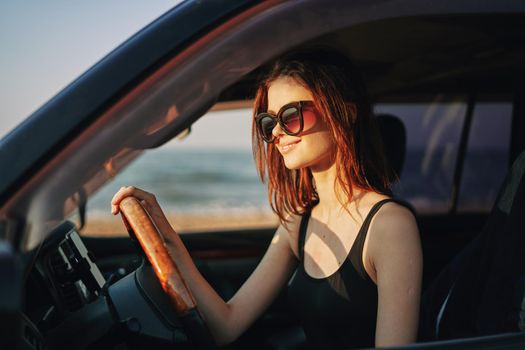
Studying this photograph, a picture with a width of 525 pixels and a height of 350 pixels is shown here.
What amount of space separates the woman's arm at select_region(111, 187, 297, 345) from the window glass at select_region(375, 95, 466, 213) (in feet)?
6.84

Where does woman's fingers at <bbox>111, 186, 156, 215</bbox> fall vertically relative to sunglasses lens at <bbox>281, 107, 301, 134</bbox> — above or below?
below

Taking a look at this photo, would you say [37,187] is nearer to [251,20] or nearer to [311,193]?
[251,20]

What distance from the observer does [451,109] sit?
3.98m

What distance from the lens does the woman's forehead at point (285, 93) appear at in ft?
5.53

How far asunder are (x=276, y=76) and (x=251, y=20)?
2.00ft

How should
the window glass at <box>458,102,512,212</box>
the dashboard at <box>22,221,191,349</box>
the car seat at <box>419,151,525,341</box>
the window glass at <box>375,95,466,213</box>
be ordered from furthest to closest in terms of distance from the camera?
the window glass at <box>375,95,466,213</box> < the window glass at <box>458,102,512,212</box> < the car seat at <box>419,151,525,341</box> < the dashboard at <box>22,221,191,349</box>

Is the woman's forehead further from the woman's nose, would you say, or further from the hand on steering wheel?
the hand on steering wheel

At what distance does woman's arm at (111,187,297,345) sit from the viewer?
155cm

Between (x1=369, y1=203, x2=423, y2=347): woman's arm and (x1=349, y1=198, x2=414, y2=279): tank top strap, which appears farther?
(x1=349, y1=198, x2=414, y2=279): tank top strap

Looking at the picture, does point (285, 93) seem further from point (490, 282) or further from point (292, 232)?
point (490, 282)

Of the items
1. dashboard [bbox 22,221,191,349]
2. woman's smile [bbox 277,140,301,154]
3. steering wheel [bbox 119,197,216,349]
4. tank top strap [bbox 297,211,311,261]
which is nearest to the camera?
steering wheel [bbox 119,197,216,349]

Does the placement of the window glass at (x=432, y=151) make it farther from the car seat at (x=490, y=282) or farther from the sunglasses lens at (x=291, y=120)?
the sunglasses lens at (x=291, y=120)

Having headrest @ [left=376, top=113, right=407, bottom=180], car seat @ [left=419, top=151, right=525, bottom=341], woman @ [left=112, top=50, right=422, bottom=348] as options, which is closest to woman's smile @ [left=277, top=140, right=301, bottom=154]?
woman @ [left=112, top=50, right=422, bottom=348]

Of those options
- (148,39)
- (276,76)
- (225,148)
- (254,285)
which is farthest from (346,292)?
(225,148)
